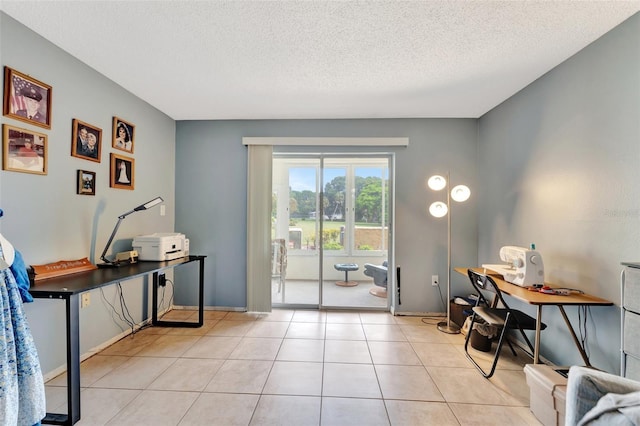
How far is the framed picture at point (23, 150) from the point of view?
5.65 feet

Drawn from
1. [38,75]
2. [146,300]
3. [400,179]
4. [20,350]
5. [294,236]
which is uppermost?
[38,75]

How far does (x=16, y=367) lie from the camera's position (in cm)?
135

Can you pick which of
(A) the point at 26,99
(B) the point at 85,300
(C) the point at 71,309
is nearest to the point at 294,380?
(C) the point at 71,309

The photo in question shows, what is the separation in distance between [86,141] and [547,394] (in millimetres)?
3740

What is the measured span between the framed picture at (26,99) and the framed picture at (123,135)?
24.6 inches

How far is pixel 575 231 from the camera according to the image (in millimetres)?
2039

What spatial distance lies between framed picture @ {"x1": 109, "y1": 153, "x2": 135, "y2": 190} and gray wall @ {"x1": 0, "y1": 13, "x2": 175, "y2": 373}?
60 millimetres

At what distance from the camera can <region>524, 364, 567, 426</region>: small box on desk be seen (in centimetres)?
153

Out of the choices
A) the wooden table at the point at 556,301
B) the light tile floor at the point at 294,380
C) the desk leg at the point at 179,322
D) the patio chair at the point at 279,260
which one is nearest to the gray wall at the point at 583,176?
the wooden table at the point at 556,301

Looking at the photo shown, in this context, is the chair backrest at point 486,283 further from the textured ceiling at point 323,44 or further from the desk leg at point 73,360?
the desk leg at point 73,360

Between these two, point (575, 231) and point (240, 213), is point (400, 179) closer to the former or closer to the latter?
point (575, 231)

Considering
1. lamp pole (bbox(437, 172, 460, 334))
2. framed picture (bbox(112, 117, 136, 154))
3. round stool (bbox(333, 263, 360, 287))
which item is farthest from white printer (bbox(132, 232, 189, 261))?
lamp pole (bbox(437, 172, 460, 334))

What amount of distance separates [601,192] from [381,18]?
1.86 metres

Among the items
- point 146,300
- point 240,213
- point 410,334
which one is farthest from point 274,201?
point 410,334
